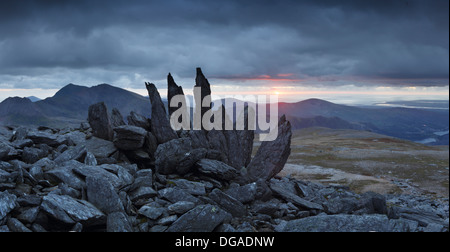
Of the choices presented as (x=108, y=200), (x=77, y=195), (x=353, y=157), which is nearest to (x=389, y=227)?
(x=108, y=200)

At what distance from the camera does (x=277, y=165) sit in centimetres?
3225

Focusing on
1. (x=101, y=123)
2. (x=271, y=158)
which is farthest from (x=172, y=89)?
(x=271, y=158)

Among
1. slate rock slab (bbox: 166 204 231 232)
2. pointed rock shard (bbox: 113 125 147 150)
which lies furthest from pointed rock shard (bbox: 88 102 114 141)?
slate rock slab (bbox: 166 204 231 232)

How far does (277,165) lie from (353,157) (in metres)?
105

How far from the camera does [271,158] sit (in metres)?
32.6

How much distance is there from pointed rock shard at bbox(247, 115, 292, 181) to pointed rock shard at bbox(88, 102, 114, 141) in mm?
16375

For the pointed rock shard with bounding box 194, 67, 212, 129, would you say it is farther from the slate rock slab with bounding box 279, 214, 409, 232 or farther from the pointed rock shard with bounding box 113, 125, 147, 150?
the slate rock slab with bounding box 279, 214, 409, 232

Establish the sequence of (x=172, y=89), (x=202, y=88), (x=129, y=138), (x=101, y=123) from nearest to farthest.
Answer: (x=129, y=138), (x=101, y=123), (x=202, y=88), (x=172, y=89)

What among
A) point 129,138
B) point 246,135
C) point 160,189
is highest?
point 129,138

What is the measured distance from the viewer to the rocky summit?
16.6 meters

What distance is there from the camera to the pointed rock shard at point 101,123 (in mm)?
32219

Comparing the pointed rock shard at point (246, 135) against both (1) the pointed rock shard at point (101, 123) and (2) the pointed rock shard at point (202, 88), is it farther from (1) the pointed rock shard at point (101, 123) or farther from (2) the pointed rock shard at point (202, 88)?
(1) the pointed rock shard at point (101, 123)

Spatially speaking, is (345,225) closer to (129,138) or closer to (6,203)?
(6,203)

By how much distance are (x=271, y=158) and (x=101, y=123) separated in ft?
64.7
